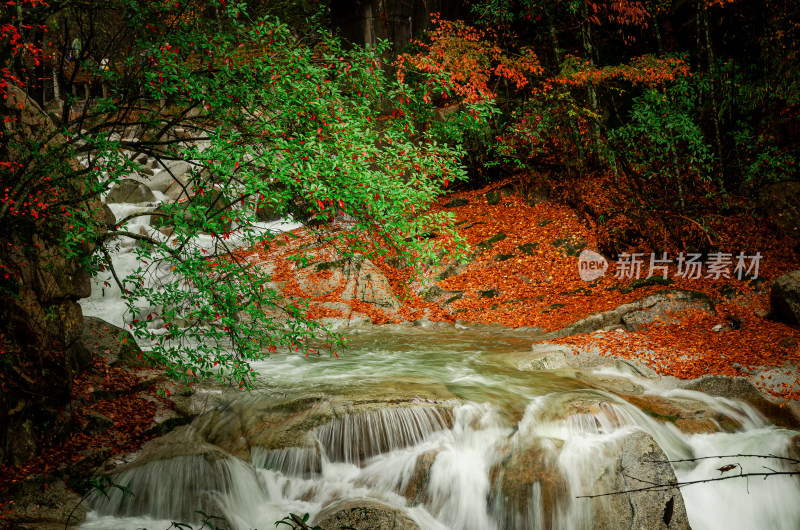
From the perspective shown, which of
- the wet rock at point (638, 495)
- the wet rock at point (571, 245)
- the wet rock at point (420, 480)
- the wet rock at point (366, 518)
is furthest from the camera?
the wet rock at point (571, 245)

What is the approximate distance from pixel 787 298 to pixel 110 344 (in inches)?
445

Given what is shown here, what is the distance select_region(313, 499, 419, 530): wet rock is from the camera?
15.3 ft

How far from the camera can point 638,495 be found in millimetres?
5020

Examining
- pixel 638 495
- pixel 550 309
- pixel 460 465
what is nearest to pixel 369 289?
pixel 550 309

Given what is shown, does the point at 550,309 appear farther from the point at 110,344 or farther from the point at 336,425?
the point at 110,344

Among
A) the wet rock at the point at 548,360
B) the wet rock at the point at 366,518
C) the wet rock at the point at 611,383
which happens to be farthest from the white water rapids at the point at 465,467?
the wet rock at the point at 548,360

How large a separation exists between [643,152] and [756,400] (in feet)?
25.2

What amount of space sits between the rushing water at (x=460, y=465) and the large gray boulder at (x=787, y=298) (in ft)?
9.84

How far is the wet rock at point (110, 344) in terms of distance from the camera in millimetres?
7715

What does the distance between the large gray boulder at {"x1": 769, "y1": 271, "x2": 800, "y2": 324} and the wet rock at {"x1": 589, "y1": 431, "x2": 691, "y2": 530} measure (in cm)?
523

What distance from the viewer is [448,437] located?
6199 mm

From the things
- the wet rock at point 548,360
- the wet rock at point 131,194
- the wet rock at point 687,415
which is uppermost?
the wet rock at point 131,194

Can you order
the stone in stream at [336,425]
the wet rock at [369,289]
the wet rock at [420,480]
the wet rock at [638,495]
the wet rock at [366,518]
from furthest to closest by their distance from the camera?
the wet rock at [369,289]
the stone in stream at [336,425]
the wet rock at [420,480]
the wet rock at [638,495]
the wet rock at [366,518]

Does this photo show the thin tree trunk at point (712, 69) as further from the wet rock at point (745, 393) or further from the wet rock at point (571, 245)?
the wet rock at point (745, 393)
